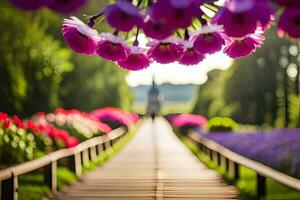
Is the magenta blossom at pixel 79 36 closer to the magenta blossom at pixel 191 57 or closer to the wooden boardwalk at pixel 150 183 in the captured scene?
the magenta blossom at pixel 191 57

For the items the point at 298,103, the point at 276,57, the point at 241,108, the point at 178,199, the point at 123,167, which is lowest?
the point at 178,199

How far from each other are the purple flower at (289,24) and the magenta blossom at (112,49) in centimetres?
44

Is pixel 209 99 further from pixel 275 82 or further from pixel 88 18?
pixel 88 18

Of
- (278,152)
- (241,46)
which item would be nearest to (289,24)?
(241,46)

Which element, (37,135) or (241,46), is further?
(37,135)

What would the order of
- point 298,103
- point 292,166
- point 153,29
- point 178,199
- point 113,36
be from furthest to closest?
1. point 298,103
2. point 292,166
3. point 178,199
4. point 113,36
5. point 153,29

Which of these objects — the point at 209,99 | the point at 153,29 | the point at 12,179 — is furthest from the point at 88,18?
the point at 209,99

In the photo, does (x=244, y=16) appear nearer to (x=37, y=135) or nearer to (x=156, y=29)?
(x=156, y=29)

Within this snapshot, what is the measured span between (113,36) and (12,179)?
17.9 feet

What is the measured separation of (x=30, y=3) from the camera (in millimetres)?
1214

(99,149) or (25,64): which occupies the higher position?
(25,64)

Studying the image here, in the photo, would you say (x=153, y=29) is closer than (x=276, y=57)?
Yes

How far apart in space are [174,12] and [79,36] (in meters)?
0.47

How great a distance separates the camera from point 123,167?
1436 cm
